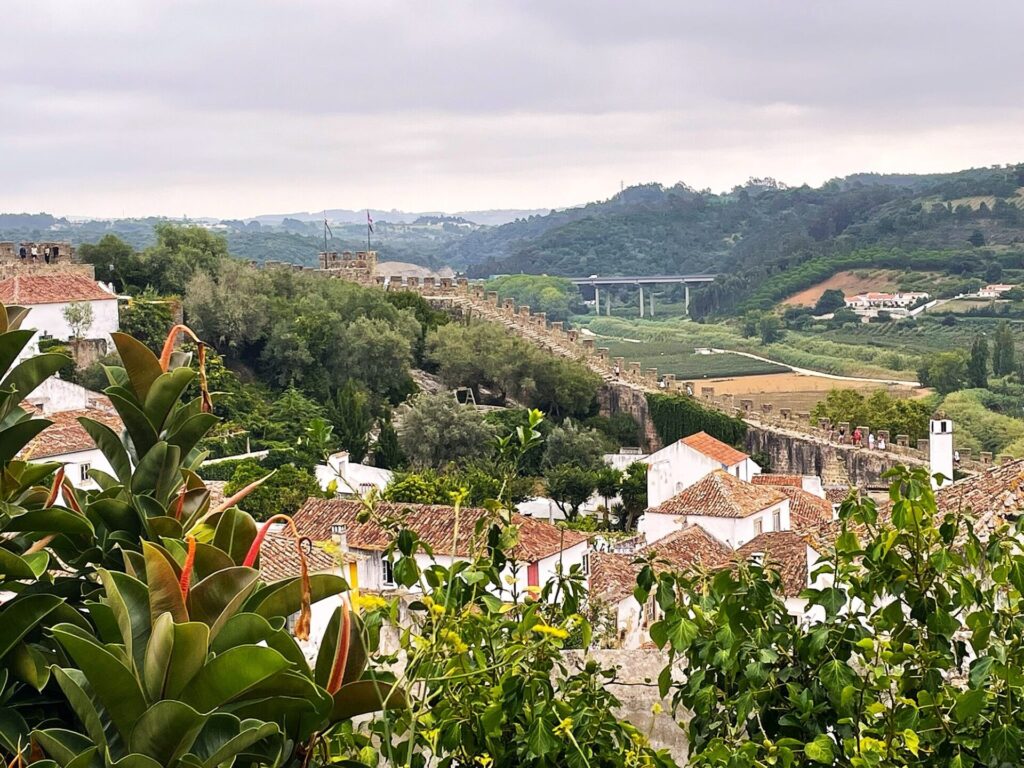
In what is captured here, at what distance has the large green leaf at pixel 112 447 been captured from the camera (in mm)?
2555

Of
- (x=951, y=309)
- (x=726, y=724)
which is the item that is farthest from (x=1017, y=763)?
(x=951, y=309)

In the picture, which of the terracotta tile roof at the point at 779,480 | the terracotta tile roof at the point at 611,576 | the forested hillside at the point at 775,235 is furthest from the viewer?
the forested hillside at the point at 775,235

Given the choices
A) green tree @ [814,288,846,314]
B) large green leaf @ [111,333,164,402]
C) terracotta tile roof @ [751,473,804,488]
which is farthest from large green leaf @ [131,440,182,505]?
green tree @ [814,288,846,314]

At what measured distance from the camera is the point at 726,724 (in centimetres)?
294

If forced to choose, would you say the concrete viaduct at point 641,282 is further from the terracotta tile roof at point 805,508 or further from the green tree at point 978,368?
the terracotta tile roof at point 805,508

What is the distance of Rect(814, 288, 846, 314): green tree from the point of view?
3376 inches

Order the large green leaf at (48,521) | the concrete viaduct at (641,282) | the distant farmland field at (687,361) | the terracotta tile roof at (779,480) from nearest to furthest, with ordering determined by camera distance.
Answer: the large green leaf at (48,521) → the terracotta tile roof at (779,480) → the distant farmland field at (687,361) → the concrete viaduct at (641,282)

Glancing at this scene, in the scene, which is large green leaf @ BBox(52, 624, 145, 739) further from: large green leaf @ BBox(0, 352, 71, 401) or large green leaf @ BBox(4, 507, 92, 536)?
large green leaf @ BBox(0, 352, 71, 401)

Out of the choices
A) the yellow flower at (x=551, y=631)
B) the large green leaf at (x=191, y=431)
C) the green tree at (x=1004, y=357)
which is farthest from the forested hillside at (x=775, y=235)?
the large green leaf at (x=191, y=431)

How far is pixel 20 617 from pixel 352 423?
30.8m

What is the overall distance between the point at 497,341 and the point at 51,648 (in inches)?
1475

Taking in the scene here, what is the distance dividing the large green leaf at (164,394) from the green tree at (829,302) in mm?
85069

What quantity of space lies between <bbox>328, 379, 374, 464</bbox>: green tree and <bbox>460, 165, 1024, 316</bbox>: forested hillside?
6239 cm

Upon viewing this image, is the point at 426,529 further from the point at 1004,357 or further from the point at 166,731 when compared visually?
the point at 1004,357
